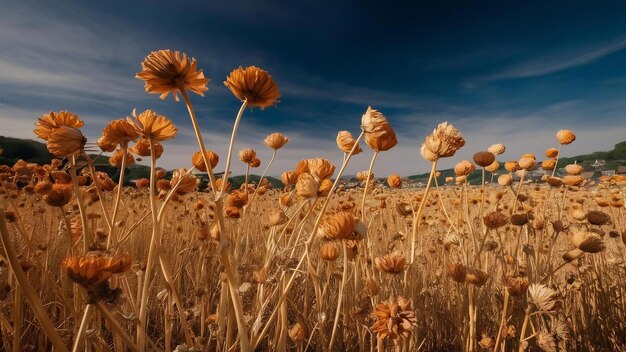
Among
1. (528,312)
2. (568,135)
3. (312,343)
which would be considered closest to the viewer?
(528,312)

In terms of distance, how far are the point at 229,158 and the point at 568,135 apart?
3530 millimetres

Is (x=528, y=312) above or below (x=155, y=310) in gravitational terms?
above

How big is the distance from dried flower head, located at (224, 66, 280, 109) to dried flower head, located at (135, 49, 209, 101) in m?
0.10

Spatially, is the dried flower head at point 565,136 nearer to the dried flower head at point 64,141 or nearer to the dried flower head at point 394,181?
the dried flower head at point 394,181

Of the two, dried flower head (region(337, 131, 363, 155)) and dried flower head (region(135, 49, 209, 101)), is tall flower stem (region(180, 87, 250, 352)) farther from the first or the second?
dried flower head (region(337, 131, 363, 155))

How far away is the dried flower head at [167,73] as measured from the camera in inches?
36.2

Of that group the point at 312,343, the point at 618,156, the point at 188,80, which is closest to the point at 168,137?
the point at 188,80

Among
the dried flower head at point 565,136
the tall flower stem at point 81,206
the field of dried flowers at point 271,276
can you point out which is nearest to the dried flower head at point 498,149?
the field of dried flowers at point 271,276

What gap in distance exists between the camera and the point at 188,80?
3.23 ft

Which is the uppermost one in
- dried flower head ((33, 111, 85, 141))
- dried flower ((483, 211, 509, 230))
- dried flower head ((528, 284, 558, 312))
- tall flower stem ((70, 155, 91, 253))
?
dried flower head ((33, 111, 85, 141))

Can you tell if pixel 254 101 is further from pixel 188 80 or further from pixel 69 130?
pixel 69 130

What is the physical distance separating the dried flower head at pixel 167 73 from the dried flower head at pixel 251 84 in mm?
105

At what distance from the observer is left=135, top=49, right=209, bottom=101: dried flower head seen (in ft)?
3.02

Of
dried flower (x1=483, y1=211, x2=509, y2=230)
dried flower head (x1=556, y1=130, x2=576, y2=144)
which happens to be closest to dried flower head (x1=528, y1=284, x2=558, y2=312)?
dried flower (x1=483, y1=211, x2=509, y2=230)
